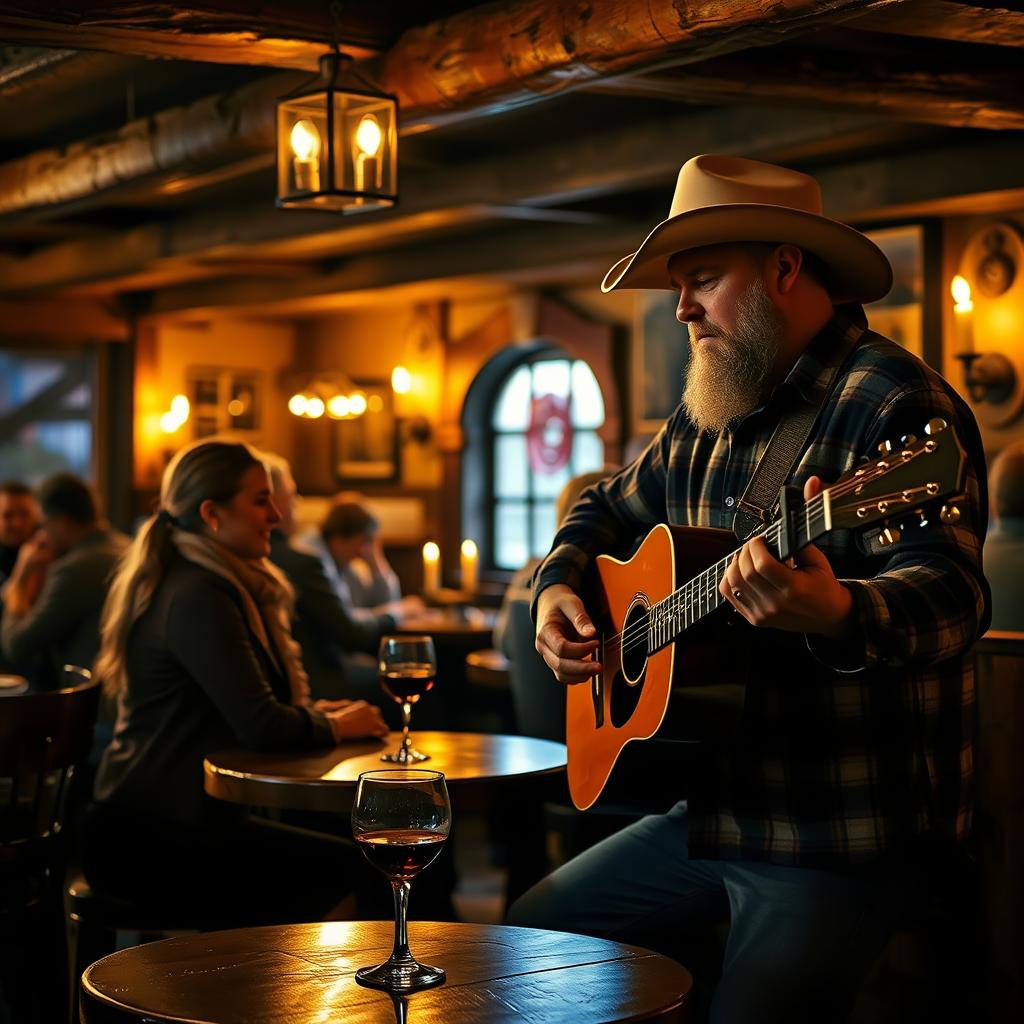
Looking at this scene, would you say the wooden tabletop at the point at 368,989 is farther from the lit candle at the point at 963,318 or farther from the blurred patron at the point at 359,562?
the blurred patron at the point at 359,562

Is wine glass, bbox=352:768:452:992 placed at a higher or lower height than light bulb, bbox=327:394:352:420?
lower

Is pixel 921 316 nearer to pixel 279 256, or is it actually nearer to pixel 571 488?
pixel 571 488

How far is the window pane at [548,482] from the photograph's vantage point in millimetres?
10328

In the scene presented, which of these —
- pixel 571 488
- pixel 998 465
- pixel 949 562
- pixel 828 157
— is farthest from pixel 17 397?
pixel 949 562

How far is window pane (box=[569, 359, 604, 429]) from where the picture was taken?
9945 mm

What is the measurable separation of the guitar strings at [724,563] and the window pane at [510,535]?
804 centimetres

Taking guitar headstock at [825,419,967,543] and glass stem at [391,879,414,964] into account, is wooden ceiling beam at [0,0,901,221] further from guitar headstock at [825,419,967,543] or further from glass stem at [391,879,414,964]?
glass stem at [391,879,414,964]

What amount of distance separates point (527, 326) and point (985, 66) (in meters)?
5.66

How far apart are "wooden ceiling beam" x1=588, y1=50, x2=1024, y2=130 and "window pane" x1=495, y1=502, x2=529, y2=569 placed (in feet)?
20.3

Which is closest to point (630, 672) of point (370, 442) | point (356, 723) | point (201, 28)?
point (356, 723)

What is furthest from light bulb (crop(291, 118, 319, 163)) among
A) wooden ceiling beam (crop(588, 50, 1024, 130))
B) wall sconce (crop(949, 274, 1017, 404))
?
wall sconce (crop(949, 274, 1017, 404))

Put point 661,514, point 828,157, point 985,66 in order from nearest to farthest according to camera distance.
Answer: point 661,514 → point 985,66 → point 828,157

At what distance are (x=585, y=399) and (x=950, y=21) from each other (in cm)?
663

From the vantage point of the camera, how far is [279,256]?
31.6 ft
